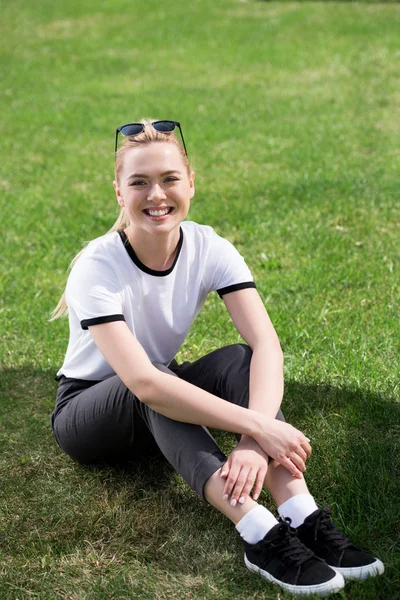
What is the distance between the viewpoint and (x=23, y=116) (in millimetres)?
9852

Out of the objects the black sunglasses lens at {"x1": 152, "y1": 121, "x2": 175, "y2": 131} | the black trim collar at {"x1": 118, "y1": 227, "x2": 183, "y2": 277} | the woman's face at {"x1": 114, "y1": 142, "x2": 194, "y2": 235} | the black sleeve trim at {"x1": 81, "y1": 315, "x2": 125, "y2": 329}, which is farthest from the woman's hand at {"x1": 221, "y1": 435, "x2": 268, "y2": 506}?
the black sunglasses lens at {"x1": 152, "y1": 121, "x2": 175, "y2": 131}

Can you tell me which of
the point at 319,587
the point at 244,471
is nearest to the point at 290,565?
the point at 319,587

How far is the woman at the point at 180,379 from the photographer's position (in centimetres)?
266

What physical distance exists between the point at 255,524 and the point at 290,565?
17 cm

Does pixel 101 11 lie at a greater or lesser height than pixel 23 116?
greater

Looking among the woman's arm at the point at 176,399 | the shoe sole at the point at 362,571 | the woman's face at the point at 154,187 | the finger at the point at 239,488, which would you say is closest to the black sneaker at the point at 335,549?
the shoe sole at the point at 362,571

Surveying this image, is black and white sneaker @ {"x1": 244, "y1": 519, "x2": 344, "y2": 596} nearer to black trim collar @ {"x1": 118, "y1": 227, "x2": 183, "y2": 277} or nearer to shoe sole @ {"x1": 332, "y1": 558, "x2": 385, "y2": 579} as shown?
shoe sole @ {"x1": 332, "y1": 558, "x2": 385, "y2": 579}

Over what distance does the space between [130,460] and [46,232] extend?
10.5ft

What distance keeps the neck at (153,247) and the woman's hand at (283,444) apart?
0.75 meters

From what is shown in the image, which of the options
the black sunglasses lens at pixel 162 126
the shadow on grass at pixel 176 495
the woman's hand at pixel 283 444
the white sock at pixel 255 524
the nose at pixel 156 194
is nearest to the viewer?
the white sock at pixel 255 524

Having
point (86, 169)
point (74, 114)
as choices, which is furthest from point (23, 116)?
point (86, 169)

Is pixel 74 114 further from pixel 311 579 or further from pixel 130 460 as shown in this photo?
pixel 311 579

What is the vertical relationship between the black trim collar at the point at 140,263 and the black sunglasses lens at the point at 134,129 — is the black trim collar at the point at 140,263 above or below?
below

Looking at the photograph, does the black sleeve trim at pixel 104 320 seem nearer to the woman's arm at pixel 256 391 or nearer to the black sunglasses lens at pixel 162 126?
the woman's arm at pixel 256 391
